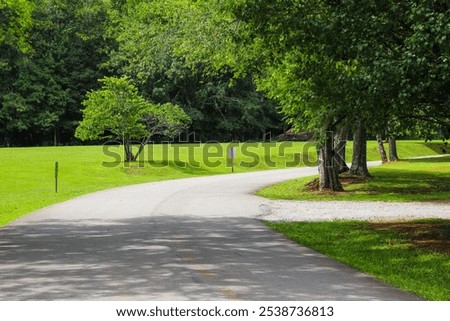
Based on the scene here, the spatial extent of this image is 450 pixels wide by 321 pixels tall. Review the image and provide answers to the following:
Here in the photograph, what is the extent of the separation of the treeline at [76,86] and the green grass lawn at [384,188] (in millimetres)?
30871

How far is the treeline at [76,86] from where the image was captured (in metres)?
67.2

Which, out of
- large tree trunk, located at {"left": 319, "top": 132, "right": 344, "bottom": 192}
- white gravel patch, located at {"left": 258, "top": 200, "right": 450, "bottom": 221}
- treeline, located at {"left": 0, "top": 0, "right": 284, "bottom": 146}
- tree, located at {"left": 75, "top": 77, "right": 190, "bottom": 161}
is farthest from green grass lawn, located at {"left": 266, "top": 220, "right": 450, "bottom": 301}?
treeline, located at {"left": 0, "top": 0, "right": 284, "bottom": 146}

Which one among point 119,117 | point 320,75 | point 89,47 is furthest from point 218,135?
point 320,75

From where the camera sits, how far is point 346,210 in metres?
20.6

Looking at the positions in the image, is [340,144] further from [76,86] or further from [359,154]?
[76,86]

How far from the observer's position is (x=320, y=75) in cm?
1442

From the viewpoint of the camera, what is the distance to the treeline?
67250 millimetres

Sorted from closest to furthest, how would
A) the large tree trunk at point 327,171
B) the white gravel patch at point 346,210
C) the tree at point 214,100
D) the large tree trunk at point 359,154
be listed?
1. the white gravel patch at point 346,210
2. the large tree trunk at point 327,171
3. the large tree trunk at point 359,154
4. the tree at point 214,100

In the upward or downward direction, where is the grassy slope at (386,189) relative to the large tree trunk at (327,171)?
downward

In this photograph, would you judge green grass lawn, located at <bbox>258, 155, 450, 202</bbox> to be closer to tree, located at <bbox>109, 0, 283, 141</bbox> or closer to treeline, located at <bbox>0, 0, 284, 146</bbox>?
treeline, located at <bbox>0, 0, 284, 146</bbox>

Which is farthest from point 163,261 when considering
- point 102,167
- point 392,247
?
point 102,167

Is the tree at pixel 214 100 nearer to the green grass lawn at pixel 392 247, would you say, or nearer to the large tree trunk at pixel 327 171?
the large tree trunk at pixel 327 171

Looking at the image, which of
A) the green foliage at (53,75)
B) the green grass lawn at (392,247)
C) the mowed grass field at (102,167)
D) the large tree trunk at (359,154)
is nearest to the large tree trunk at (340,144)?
the large tree trunk at (359,154)

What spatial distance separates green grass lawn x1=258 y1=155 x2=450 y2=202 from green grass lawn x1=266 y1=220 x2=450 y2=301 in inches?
349
